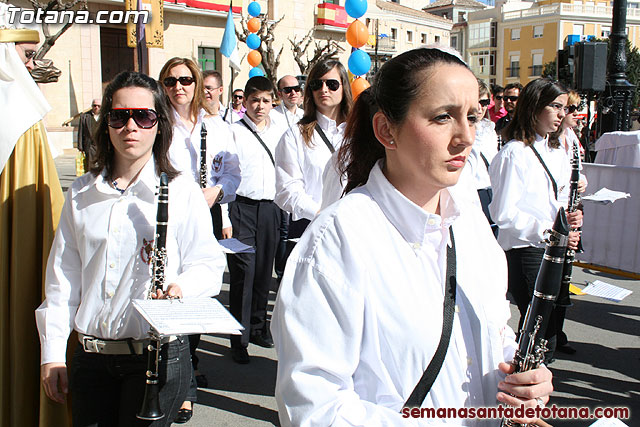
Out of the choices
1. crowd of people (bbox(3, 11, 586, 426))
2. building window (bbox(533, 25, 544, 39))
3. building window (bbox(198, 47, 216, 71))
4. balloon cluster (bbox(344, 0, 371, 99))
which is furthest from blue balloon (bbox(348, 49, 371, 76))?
building window (bbox(533, 25, 544, 39))

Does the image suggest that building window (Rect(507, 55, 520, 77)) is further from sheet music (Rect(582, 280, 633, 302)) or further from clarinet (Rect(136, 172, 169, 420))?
clarinet (Rect(136, 172, 169, 420))

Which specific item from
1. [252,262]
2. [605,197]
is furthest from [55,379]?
[605,197]

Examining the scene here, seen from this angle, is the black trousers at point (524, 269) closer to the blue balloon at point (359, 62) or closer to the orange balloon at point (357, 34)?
the blue balloon at point (359, 62)

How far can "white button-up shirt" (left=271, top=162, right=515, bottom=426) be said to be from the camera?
4.61ft

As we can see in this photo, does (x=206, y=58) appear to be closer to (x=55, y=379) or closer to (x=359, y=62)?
(x=359, y=62)

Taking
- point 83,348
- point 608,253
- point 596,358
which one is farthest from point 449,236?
point 608,253

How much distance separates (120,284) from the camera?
8.00ft

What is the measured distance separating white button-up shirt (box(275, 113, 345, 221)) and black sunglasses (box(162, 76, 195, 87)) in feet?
2.67

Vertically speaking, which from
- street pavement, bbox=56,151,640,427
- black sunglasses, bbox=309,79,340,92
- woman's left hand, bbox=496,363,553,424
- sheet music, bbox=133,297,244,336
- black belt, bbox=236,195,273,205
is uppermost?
black sunglasses, bbox=309,79,340,92

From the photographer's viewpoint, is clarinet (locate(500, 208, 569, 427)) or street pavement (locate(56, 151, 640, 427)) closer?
clarinet (locate(500, 208, 569, 427))

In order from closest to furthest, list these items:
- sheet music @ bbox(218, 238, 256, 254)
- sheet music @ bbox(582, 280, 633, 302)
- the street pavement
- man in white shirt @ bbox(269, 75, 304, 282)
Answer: sheet music @ bbox(218, 238, 256, 254)
the street pavement
sheet music @ bbox(582, 280, 633, 302)
man in white shirt @ bbox(269, 75, 304, 282)

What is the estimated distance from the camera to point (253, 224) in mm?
5375

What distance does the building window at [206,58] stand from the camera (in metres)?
34.5

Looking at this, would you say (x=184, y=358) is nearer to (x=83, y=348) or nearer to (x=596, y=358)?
(x=83, y=348)
